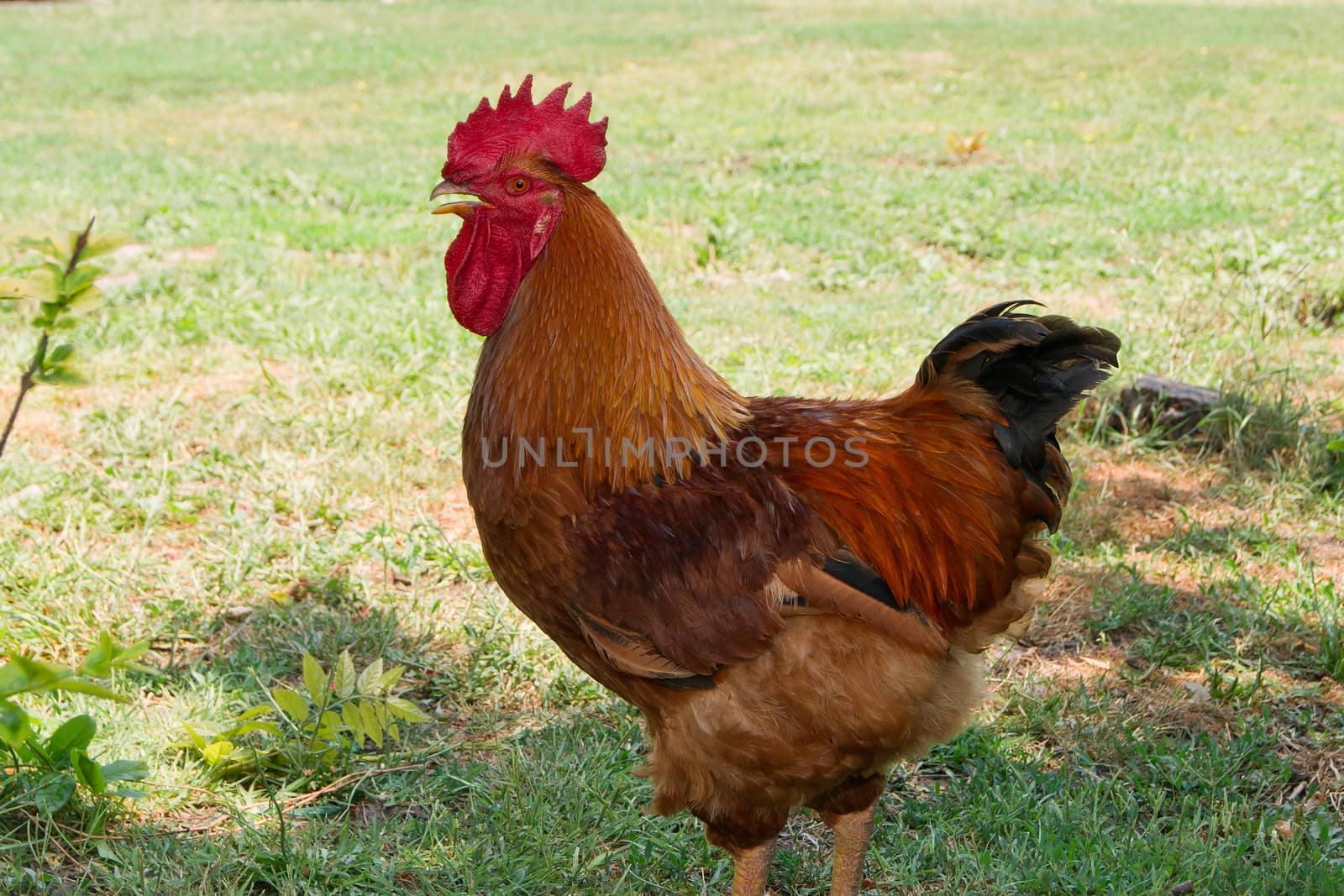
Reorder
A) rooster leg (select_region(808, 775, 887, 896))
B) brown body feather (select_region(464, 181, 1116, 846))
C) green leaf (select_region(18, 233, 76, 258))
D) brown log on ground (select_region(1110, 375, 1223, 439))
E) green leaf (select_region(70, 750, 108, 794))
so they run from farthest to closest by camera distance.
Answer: brown log on ground (select_region(1110, 375, 1223, 439))
green leaf (select_region(70, 750, 108, 794))
rooster leg (select_region(808, 775, 887, 896))
brown body feather (select_region(464, 181, 1116, 846))
green leaf (select_region(18, 233, 76, 258))

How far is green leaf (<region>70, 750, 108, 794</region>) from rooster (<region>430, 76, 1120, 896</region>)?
4.28 ft

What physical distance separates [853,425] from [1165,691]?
181cm

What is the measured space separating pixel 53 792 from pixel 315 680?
75 cm

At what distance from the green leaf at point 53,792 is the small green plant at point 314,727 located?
1.16 feet

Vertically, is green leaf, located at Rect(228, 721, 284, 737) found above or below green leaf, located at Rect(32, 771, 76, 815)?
above

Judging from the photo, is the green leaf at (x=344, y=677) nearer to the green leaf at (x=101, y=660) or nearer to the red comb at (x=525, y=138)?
the red comb at (x=525, y=138)

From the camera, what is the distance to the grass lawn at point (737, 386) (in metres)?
3.18

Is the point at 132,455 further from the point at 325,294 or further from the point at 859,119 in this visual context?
the point at 859,119

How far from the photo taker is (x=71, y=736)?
3.09 m

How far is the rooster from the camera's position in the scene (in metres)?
2.62

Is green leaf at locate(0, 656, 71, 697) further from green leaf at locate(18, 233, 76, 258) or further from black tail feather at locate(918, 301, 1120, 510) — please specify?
black tail feather at locate(918, 301, 1120, 510)

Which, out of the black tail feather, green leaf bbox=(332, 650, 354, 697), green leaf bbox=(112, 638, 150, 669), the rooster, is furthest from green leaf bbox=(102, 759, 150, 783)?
the black tail feather

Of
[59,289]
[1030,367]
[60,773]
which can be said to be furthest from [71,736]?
[1030,367]

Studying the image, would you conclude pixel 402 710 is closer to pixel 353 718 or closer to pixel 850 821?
pixel 353 718
